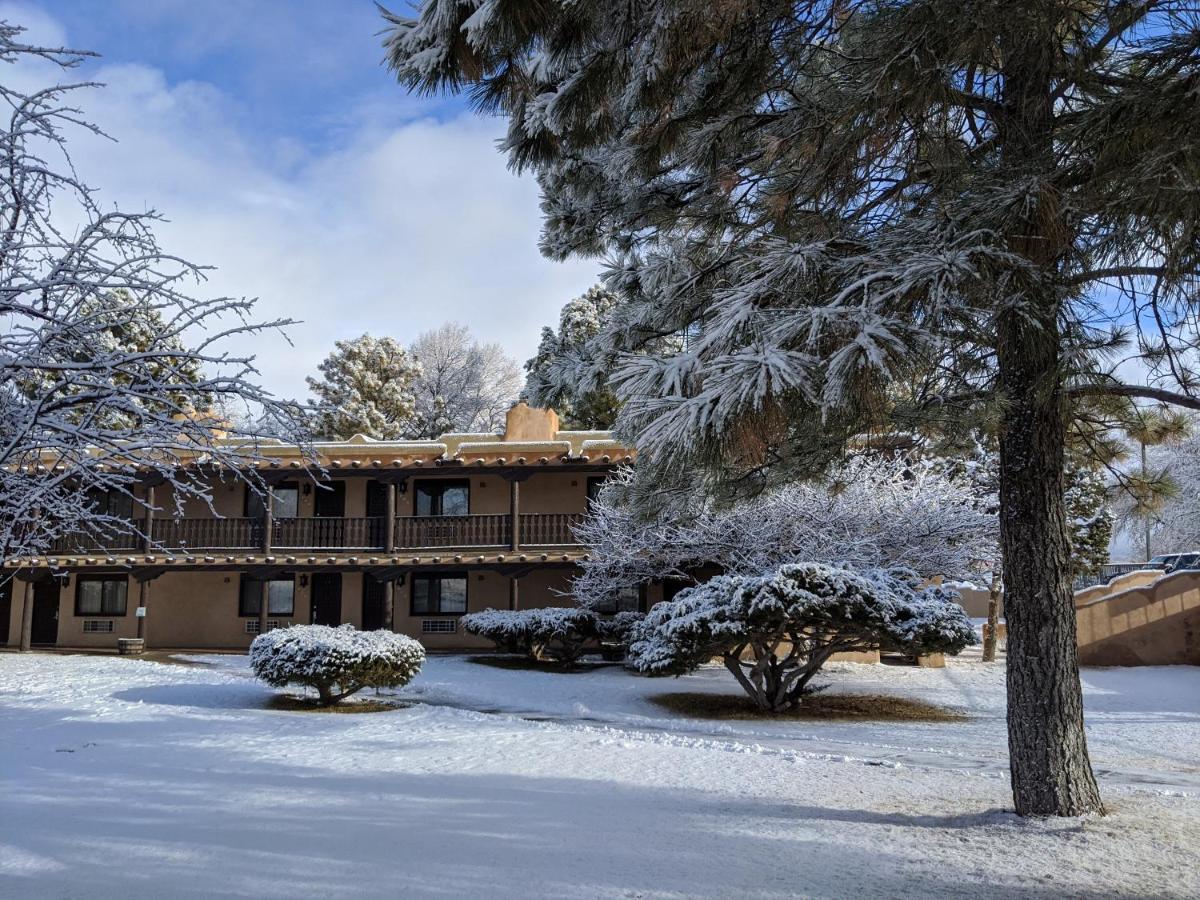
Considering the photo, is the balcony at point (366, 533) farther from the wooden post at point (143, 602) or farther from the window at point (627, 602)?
the window at point (627, 602)

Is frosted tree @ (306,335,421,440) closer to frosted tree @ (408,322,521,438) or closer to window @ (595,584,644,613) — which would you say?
frosted tree @ (408,322,521,438)

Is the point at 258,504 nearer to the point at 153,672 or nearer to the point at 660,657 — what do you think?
the point at 153,672

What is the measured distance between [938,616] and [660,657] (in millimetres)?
4300

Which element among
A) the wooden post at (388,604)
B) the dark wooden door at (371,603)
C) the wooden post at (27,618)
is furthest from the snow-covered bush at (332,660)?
the wooden post at (27,618)

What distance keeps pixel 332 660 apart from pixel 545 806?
7.16m

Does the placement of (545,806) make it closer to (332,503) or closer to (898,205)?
(898,205)

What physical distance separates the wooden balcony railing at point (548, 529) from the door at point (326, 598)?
19.2 ft

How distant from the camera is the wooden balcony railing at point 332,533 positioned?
23.8m

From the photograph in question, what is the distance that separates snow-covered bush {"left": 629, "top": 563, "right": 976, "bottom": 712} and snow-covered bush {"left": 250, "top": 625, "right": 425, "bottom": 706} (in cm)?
383

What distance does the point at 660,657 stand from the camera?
1480 cm

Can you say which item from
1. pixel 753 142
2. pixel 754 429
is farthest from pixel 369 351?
pixel 754 429

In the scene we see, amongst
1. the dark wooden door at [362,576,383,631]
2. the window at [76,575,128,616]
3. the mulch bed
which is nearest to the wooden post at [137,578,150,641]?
the window at [76,575,128,616]

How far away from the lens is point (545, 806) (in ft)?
25.1

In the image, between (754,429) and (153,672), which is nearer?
(754,429)
